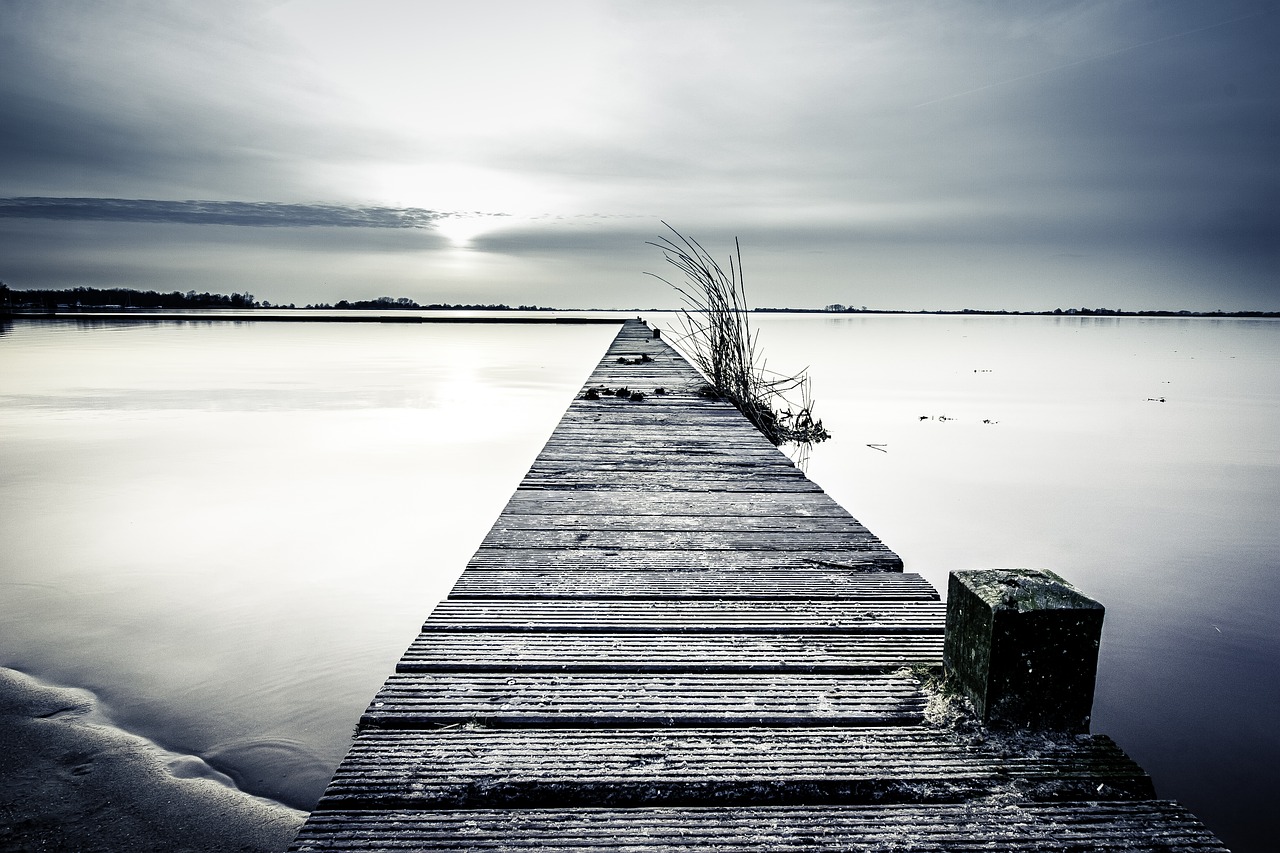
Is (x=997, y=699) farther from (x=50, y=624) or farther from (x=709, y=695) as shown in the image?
(x=50, y=624)

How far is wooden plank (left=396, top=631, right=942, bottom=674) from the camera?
139 cm

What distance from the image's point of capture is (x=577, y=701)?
125 centimetres

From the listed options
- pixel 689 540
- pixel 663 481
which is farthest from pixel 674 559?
pixel 663 481

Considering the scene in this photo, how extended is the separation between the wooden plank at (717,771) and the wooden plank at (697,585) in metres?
0.66

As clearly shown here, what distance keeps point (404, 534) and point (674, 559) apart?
10.3 ft

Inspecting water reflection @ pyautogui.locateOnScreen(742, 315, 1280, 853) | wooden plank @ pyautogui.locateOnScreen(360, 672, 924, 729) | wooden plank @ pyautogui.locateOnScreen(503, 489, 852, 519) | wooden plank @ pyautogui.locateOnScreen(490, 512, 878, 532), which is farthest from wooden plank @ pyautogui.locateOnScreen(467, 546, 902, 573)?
water reflection @ pyautogui.locateOnScreen(742, 315, 1280, 853)

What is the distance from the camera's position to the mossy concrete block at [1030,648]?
1.02m

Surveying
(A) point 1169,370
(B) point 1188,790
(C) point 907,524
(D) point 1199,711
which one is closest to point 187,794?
(B) point 1188,790

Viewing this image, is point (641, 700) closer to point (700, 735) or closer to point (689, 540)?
point (700, 735)

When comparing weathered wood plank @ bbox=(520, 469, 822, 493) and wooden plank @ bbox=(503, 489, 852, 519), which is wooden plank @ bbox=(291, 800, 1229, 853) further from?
weathered wood plank @ bbox=(520, 469, 822, 493)

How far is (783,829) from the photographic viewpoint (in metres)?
0.94

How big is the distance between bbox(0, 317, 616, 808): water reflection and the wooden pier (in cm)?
95

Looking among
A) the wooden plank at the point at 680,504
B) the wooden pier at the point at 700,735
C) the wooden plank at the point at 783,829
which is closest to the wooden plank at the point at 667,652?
the wooden pier at the point at 700,735

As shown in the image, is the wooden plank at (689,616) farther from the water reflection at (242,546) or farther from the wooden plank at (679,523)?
the water reflection at (242,546)
